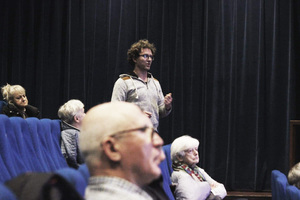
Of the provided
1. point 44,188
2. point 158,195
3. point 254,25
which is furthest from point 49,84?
point 44,188

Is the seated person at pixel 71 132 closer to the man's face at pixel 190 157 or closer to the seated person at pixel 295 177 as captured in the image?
the man's face at pixel 190 157

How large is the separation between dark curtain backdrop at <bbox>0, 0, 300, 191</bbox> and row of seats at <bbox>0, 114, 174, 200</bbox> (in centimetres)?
194

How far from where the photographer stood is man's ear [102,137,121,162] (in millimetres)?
Result: 951

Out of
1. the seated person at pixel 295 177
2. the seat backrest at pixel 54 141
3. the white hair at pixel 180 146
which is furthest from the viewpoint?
the seat backrest at pixel 54 141

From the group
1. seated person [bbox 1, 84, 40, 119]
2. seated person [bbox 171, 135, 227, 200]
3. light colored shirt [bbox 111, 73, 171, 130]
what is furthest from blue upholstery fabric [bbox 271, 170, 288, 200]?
seated person [bbox 1, 84, 40, 119]

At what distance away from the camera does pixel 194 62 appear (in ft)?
15.3

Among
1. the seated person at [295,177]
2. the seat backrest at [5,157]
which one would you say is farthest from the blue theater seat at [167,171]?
the seat backrest at [5,157]

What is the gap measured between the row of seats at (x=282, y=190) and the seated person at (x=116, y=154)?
0.97 m

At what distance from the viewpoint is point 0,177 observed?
204 centimetres

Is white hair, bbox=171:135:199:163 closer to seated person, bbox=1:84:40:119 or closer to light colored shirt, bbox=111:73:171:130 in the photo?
light colored shirt, bbox=111:73:171:130

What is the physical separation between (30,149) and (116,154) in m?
1.64

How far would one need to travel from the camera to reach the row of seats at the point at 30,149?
2.13 m

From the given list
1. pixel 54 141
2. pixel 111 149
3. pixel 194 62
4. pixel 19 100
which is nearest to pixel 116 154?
pixel 111 149

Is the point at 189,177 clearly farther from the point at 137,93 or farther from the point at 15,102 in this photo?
the point at 15,102
